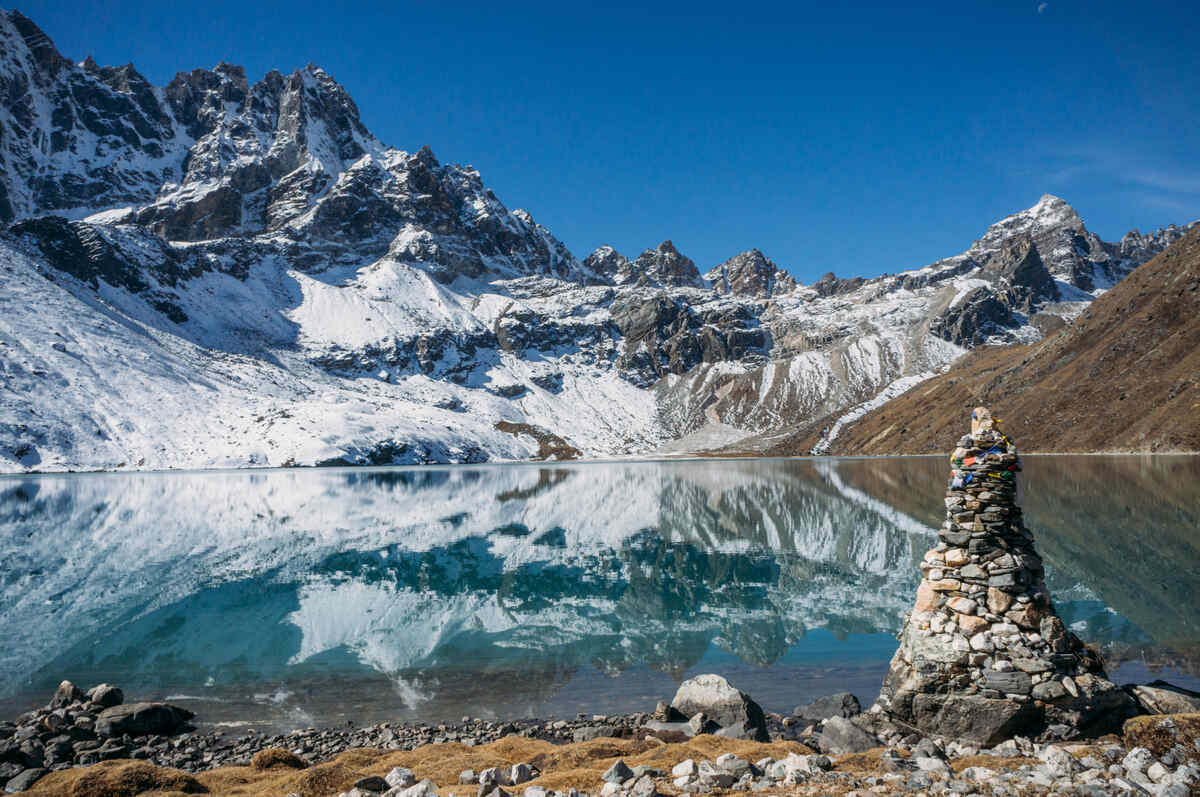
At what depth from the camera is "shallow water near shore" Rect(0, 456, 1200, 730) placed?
63.8ft

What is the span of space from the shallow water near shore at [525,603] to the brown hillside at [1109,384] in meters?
61.3

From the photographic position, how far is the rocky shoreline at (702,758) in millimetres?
9023

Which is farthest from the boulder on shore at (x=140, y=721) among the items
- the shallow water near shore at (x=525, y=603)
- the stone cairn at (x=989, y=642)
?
the stone cairn at (x=989, y=642)

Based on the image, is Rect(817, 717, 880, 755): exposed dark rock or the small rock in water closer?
the small rock in water

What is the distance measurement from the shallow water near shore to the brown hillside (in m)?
61.3

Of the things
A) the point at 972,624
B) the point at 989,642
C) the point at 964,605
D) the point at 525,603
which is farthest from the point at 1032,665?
the point at 525,603

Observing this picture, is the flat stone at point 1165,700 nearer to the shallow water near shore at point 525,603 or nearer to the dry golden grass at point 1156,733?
the dry golden grass at point 1156,733

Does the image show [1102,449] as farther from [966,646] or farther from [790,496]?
[966,646]

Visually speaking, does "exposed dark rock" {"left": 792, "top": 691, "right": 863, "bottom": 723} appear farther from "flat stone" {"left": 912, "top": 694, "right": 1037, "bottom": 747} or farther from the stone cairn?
"flat stone" {"left": 912, "top": 694, "right": 1037, "bottom": 747}

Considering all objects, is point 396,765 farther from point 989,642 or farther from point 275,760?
point 989,642

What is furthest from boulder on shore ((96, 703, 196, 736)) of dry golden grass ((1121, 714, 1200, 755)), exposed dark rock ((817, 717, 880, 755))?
dry golden grass ((1121, 714, 1200, 755))

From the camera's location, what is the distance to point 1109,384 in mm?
129125

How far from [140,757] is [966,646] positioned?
1848cm

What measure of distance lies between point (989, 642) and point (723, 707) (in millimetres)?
6070
